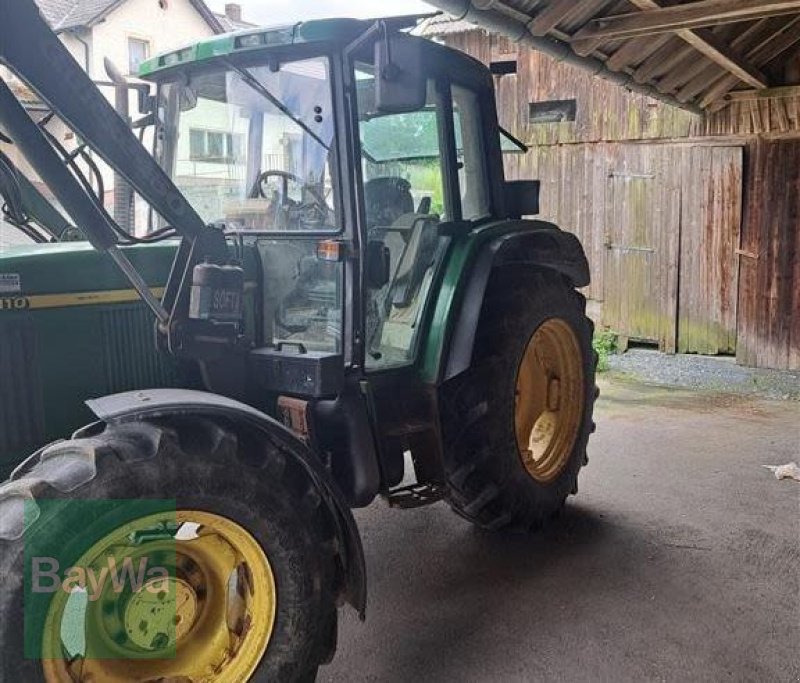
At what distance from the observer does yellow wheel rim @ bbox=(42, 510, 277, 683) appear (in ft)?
6.93

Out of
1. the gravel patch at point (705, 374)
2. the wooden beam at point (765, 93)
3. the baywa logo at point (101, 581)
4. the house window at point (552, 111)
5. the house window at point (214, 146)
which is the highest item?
the house window at point (552, 111)

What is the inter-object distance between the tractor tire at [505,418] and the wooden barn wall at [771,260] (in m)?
4.31

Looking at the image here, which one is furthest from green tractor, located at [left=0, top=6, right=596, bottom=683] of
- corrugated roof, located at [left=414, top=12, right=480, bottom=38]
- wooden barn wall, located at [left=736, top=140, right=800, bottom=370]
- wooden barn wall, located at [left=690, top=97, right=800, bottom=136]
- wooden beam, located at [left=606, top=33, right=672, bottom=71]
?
corrugated roof, located at [left=414, top=12, right=480, bottom=38]

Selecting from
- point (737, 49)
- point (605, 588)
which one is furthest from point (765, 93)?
point (605, 588)

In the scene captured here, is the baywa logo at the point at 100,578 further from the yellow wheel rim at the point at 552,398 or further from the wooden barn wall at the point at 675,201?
the wooden barn wall at the point at 675,201

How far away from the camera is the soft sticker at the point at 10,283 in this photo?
8.52ft

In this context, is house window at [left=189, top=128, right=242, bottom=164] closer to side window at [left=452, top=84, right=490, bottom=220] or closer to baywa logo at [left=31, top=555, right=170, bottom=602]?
side window at [left=452, top=84, right=490, bottom=220]

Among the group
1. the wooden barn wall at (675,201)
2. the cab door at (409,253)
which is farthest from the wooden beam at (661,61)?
the cab door at (409,253)

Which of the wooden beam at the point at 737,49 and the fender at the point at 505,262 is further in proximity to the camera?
the wooden beam at the point at 737,49

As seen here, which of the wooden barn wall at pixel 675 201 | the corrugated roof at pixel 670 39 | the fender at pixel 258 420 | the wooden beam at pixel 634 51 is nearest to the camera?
the fender at pixel 258 420

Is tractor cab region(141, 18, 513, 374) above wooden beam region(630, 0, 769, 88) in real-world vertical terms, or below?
below

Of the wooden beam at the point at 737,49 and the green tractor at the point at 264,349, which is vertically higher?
the wooden beam at the point at 737,49

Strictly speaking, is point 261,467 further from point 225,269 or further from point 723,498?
point 723,498

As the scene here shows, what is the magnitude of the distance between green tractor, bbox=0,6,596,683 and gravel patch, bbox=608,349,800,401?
143 inches
